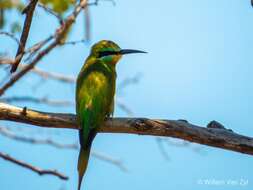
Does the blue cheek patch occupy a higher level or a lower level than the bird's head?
lower

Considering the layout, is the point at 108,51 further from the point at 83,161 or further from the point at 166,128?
the point at 166,128

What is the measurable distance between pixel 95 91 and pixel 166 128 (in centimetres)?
84

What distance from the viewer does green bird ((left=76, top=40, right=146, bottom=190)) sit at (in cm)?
374

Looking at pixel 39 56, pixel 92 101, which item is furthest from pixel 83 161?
pixel 39 56

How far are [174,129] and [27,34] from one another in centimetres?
96

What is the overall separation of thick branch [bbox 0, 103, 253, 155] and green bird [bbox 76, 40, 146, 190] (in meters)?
0.31

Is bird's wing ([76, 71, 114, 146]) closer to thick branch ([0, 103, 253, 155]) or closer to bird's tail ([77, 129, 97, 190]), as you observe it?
bird's tail ([77, 129, 97, 190])

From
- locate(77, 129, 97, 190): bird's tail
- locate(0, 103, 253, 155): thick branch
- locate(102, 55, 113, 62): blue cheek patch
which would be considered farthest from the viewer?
locate(102, 55, 113, 62): blue cheek patch

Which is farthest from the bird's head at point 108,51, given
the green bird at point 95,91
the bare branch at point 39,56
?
the bare branch at point 39,56

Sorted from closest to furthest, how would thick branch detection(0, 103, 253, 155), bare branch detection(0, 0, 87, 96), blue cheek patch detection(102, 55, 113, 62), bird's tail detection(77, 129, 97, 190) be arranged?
bare branch detection(0, 0, 87, 96), thick branch detection(0, 103, 253, 155), bird's tail detection(77, 129, 97, 190), blue cheek patch detection(102, 55, 113, 62)

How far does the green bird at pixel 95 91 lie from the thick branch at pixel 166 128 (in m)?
0.31

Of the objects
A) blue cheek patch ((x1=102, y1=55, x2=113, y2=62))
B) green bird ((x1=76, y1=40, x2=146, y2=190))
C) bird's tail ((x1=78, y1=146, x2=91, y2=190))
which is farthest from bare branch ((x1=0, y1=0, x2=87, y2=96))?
blue cheek patch ((x1=102, y1=55, x2=113, y2=62))

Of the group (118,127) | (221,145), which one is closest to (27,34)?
(118,127)

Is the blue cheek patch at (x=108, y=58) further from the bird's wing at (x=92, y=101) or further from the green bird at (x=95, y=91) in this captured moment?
the bird's wing at (x=92, y=101)
